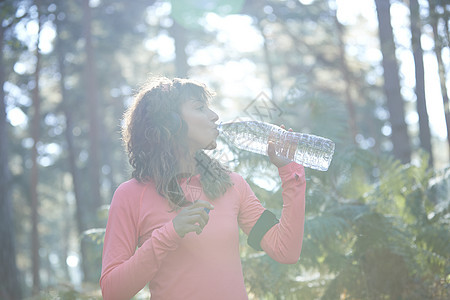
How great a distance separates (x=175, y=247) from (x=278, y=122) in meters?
3.76

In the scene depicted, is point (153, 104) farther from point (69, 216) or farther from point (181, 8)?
point (69, 216)

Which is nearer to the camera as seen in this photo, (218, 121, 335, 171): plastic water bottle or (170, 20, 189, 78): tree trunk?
(218, 121, 335, 171): plastic water bottle

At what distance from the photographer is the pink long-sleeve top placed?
2.19 metres

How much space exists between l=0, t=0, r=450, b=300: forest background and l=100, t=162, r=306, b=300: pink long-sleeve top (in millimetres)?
913

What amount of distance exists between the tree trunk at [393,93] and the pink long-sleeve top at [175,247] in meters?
7.60

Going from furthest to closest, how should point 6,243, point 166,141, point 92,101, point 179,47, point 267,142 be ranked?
point 92,101, point 179,47, point 6,243, point 267,142, point 166,141

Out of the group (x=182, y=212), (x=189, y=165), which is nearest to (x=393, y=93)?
(x=189, y=165)

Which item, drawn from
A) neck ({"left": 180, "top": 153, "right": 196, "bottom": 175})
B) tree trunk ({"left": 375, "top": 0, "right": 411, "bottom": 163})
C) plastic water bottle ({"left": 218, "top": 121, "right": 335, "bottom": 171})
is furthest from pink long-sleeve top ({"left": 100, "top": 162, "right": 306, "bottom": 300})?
tree trunk ({"left": 375, "top": 0, "right": 411, "bottom": 163})

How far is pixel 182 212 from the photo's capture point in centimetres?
213

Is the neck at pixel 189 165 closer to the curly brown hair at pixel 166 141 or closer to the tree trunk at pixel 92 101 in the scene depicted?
the curly brown hair at pixel 166 141

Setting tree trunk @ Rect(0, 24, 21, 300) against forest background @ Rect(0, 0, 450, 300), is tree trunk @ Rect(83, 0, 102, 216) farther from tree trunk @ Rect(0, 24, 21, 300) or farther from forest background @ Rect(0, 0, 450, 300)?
tree trunk @ Rect(0, 24, 21, 300)

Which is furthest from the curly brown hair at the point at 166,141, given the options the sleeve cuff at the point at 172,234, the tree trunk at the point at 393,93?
the tree trunk at the point at 393,93

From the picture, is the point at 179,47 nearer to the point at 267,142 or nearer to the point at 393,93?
the point at 393,93

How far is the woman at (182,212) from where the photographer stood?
2.21 metres
